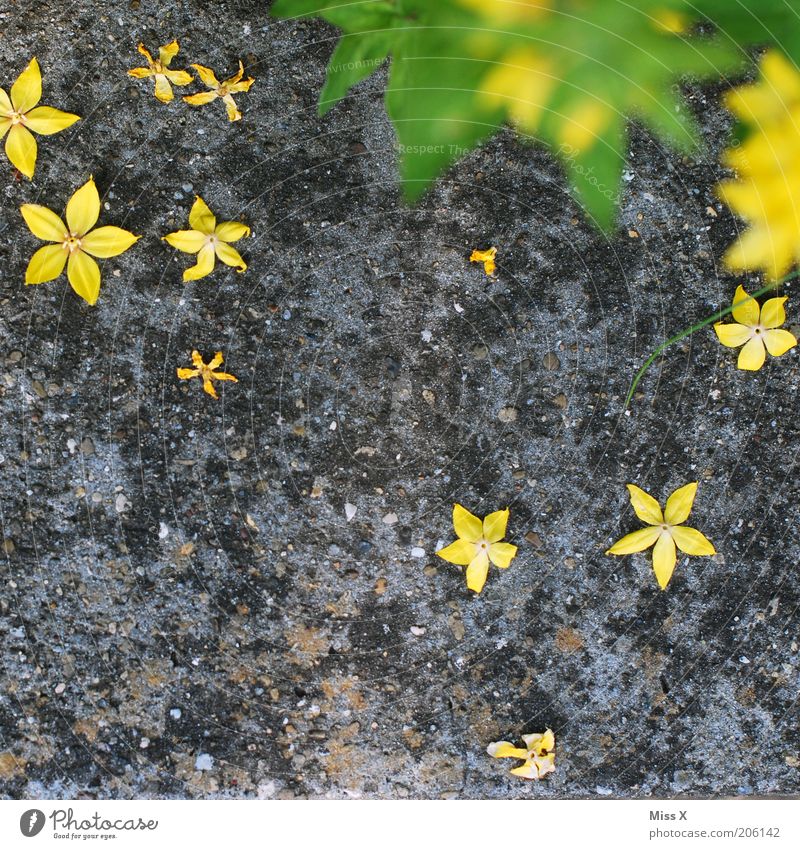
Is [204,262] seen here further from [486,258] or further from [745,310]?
[745,310]

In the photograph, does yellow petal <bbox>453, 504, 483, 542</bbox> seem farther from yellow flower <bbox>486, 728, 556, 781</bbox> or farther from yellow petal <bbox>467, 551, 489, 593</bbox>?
yellow flower <bbox>486, 728, 556, 781</bbox>

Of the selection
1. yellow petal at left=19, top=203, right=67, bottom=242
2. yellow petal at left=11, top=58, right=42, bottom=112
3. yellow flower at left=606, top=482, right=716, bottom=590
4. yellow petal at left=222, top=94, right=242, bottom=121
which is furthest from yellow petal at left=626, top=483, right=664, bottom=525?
yellow petal at left=11, top=58, right=42, bottom=112

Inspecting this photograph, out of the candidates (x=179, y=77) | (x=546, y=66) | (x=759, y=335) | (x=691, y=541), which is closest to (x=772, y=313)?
(x=759, y=335)

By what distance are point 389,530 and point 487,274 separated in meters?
0.34

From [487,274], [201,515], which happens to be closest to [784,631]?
[487,274]

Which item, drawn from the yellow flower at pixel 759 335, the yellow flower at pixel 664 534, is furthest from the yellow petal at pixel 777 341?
the yellow flower at pixel 664 534

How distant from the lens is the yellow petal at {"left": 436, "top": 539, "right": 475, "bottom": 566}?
0.89 meters

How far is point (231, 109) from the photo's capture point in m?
0.88

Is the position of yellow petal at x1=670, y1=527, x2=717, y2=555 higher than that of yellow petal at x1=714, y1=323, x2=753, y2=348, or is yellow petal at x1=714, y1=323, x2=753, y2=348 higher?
yellow petal at x1=714, y1=323, x2=753, y2=348

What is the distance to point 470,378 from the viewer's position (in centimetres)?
90

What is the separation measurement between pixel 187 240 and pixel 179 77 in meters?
0.20

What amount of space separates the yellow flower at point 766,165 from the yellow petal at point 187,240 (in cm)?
64

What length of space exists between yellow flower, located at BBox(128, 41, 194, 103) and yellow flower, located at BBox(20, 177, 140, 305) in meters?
0.14
